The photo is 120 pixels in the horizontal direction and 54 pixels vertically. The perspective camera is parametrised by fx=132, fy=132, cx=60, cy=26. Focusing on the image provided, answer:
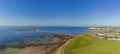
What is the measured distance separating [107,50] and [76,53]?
3653 mm

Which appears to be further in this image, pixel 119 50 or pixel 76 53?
pixel 76 53

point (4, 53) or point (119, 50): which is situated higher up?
point (119, 50)

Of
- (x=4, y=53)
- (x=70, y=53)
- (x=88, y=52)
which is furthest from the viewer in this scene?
(x=4, y=53)

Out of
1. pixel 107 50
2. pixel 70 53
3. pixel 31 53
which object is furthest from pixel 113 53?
pixel 31 53

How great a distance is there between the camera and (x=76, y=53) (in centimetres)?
1625

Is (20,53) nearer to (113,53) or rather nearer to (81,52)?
(81,52)

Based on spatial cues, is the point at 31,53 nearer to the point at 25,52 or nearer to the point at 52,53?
the point at 25,52

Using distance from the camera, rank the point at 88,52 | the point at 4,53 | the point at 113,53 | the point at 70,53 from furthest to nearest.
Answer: the point at 4,53
the point at 70,53
the point at 88,52
the point at 113,53

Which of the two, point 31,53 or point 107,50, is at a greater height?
point 107,50

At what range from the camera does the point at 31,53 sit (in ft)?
70.1

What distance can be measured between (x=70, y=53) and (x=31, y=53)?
7.49 metres

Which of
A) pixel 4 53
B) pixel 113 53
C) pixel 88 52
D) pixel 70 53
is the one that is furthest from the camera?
pixel 4 53

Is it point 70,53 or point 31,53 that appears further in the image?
point 31,53

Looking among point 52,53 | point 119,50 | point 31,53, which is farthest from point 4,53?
point 119,50
